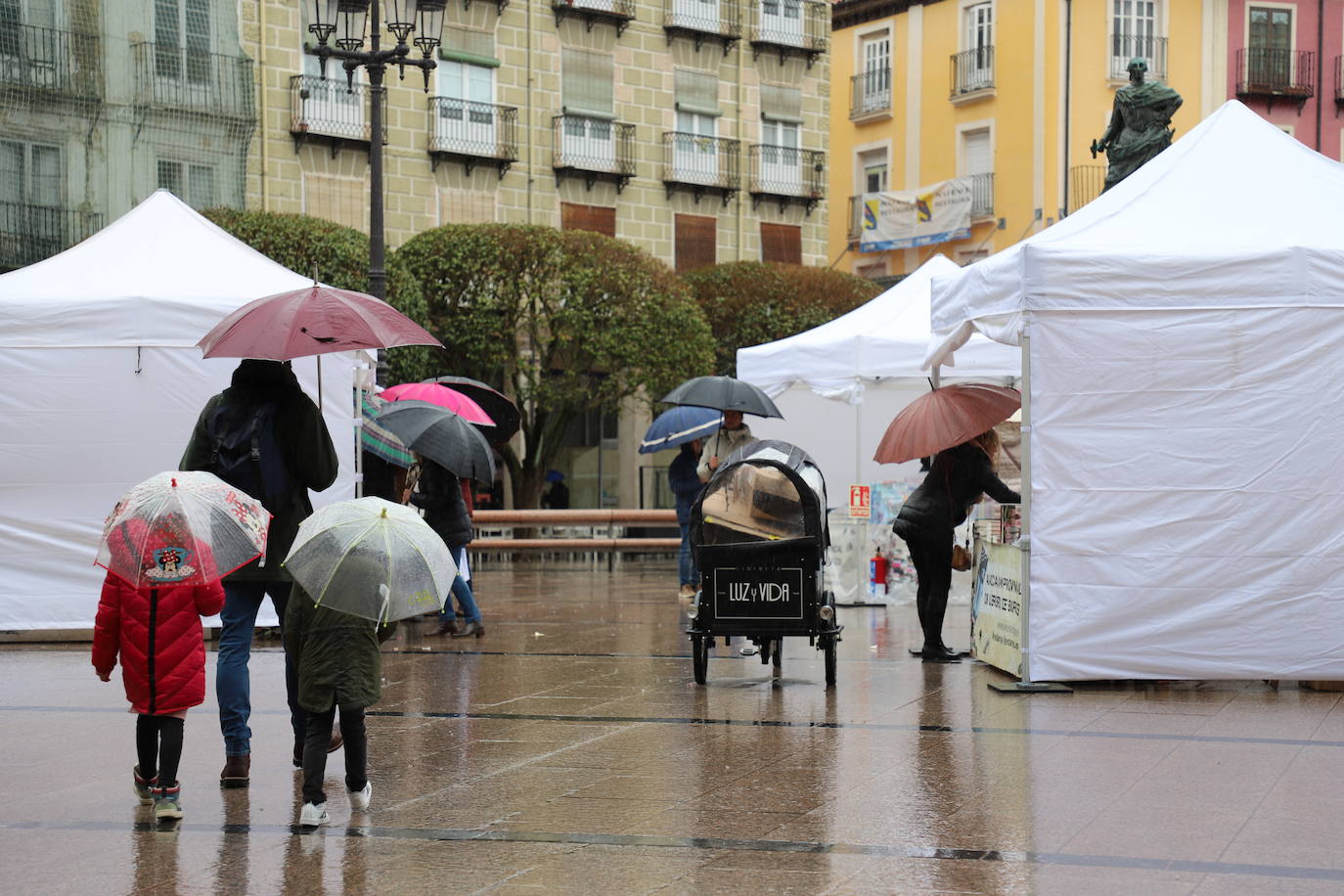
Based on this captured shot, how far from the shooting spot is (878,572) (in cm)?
1723

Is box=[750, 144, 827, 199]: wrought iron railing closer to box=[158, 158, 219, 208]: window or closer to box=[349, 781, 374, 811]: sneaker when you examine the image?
box=[158, 158, 219, 208]: window

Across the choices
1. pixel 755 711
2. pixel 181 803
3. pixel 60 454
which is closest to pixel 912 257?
pixel 60 454

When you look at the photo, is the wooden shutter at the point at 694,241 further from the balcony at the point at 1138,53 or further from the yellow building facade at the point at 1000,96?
the balcony at the point at 1138,53

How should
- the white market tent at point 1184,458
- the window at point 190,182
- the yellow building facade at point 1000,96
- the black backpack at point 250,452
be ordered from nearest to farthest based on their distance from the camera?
the black backpack at point 250,452 < the white market tent at point 1184,458 < the window at point 190,182 < the yellow building facade at point 1000,96

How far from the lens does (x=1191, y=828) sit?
6.46 m

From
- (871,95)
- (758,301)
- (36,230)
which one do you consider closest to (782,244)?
(758,301)

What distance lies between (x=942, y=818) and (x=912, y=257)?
134ft

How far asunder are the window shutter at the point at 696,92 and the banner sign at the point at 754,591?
29.6 meters

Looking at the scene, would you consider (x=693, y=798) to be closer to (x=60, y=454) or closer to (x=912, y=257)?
(x=60, y=454)

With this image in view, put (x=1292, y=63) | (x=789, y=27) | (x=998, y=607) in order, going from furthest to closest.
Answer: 1. (x=1292, y=63)
2. (x=789, y=27)
3. (x=998, y=607)

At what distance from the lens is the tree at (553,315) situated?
102 feet

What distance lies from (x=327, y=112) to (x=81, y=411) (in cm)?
2079

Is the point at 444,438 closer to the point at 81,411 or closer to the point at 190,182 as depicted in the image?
the point at 81,411

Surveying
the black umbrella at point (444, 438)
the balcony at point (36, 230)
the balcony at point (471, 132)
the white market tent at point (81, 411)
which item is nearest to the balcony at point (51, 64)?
the balcony at point (36, 230)
